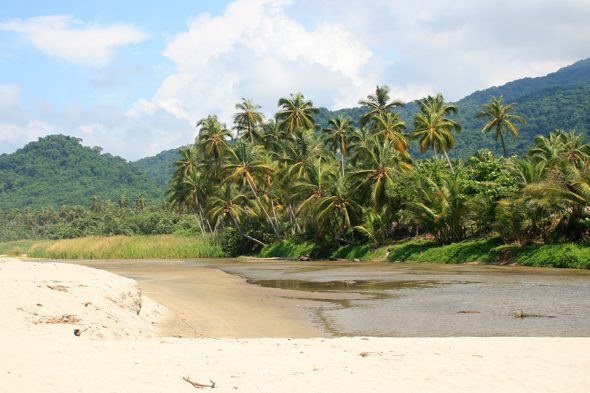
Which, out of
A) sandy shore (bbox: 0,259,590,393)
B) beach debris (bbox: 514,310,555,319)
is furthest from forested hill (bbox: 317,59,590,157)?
sandy shore (bbox: 0,259,590,393)

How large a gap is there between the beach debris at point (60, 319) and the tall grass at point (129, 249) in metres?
52.2

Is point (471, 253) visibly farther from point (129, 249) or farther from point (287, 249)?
point (129, 249)

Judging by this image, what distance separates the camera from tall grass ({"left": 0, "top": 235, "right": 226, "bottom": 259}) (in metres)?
62.7

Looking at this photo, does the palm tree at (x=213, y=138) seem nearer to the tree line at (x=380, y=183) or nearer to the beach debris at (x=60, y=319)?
the tree line at (x=380, y=183)

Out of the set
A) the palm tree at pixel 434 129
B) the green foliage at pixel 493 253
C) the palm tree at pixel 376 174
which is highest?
the palm tree at pixel 434 129

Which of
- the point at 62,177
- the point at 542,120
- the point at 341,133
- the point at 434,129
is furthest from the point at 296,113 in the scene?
the point at 62,177

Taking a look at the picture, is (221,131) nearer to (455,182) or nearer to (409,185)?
(409,185)

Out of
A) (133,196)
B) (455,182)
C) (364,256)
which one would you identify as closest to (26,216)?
(133,196)

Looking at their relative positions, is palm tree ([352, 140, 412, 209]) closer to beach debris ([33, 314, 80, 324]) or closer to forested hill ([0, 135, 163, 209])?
beach debris ([33, 314, 80, 324])

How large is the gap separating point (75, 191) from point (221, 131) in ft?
377

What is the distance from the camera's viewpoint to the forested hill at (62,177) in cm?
16175

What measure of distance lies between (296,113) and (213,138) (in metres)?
10.6

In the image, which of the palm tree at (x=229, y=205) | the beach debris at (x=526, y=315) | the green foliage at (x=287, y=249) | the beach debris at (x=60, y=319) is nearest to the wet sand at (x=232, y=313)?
the beach debris at (x=60, y=319)

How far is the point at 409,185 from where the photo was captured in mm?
45281
